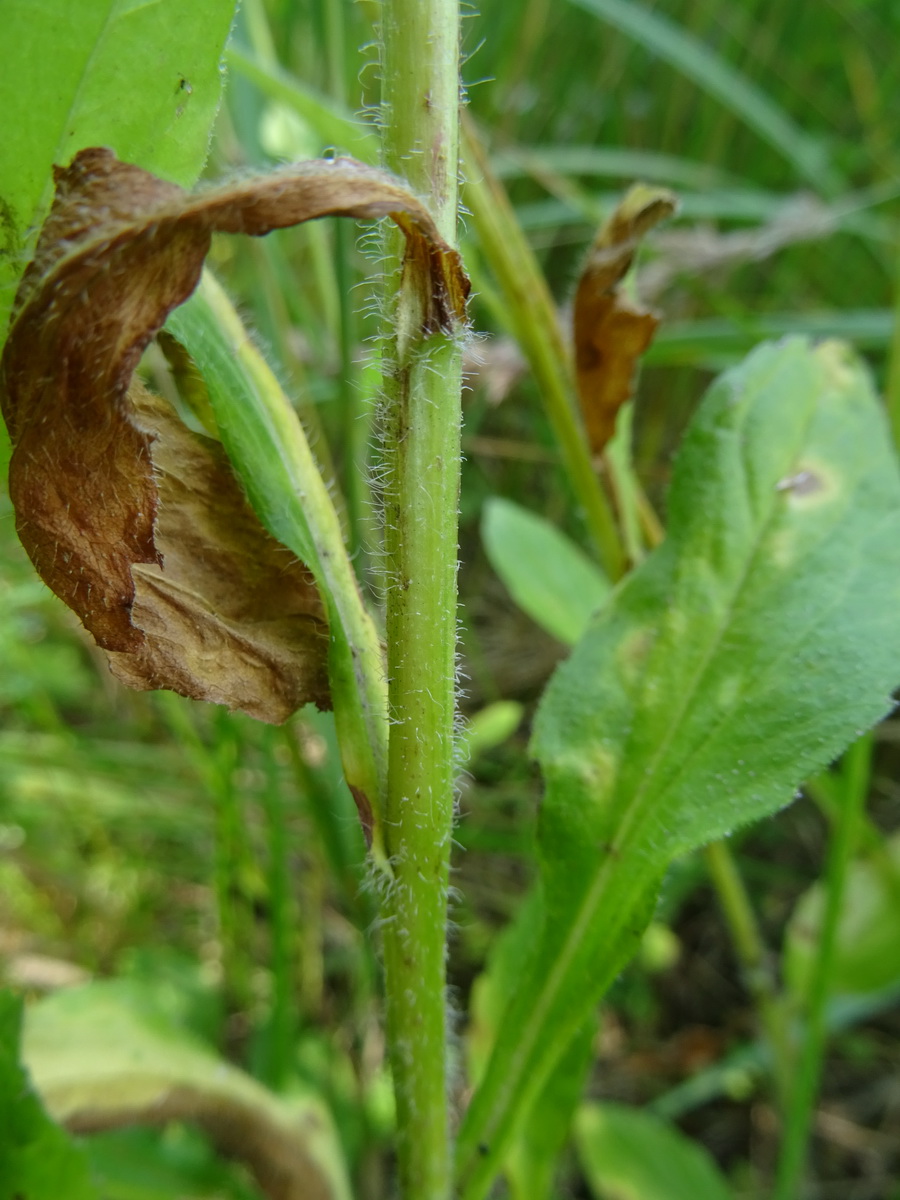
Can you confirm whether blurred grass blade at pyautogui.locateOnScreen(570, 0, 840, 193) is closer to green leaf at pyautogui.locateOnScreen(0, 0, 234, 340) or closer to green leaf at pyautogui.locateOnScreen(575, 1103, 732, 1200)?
green leaf at pyautogui.locateOnScreen(0, 0, 234, 340)

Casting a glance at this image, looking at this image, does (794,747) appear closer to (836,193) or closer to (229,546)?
(229,546)

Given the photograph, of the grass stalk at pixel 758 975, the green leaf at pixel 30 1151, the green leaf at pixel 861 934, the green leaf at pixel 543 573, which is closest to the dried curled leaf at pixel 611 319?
the green leaf at pixel 543 573

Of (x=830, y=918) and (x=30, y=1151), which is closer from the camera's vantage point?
(x=30, y=1151)

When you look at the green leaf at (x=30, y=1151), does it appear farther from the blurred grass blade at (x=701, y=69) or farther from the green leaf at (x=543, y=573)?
the blurred grass blade at (x=701, y=69)

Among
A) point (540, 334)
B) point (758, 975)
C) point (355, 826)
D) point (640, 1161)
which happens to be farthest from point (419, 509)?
point (640, 1161)

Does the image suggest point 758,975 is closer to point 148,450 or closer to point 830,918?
point 830,918
